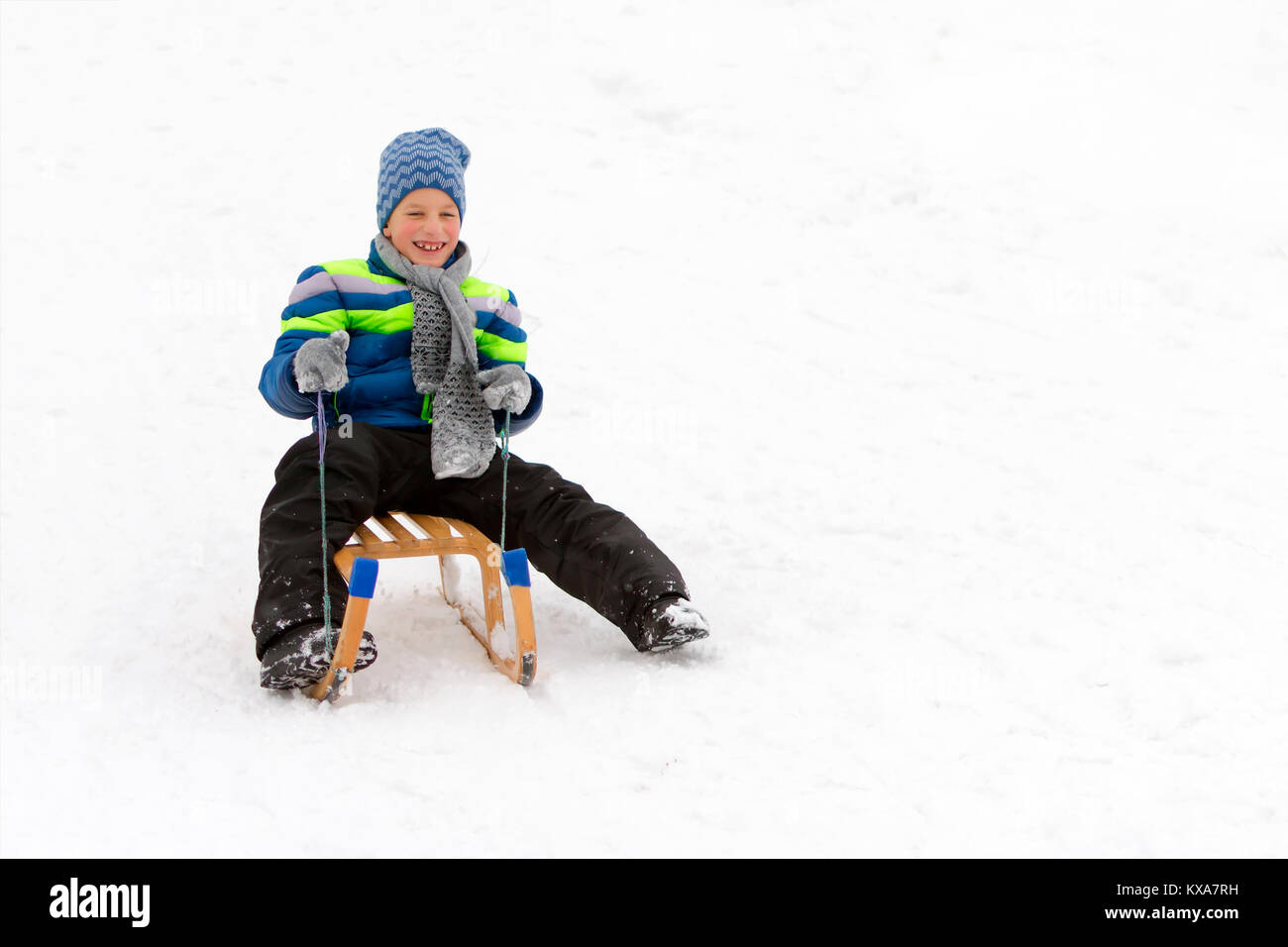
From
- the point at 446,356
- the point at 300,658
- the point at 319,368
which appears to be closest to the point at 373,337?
the point at 446,356

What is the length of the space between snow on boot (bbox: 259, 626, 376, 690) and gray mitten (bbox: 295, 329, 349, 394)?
0.58 m

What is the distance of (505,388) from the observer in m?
3.39

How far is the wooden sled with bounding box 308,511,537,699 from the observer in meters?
2.94

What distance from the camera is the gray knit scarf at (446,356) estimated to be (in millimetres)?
3438

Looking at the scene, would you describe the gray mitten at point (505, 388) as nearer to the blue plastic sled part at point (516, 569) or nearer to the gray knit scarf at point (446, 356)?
the gray knit scarf at point (446, 356)

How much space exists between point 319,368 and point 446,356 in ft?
1.47

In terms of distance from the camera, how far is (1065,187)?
632 cm

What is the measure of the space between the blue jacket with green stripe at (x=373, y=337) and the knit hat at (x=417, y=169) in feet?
0.55

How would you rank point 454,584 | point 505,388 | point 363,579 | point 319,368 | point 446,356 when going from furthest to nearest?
point 454,584 < point 446,356 < point 505,388 < point 319,368 < point 363,579

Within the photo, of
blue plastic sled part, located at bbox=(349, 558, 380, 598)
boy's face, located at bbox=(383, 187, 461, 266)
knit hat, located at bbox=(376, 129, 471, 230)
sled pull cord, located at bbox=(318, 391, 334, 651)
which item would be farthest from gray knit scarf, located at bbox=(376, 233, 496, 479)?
blue plastic sled part, located at bbox=(349, 558, 380, 598)

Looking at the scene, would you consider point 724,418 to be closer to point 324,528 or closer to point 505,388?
point 505,388

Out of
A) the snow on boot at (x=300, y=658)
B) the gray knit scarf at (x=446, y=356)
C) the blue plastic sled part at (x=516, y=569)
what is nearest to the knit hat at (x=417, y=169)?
the gray knit scarf at (x=446, y=356)

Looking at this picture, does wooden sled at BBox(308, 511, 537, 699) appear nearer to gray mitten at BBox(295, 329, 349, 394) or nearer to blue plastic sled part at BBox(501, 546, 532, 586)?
blue plastic sled part at BBox(501, 546, 532, 586)

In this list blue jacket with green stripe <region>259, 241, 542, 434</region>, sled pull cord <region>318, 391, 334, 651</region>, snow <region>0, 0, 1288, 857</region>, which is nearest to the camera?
snow <region>0, 0, 1288, 857</region>
